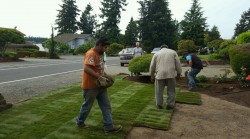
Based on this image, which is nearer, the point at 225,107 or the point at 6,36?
the point at 225,107

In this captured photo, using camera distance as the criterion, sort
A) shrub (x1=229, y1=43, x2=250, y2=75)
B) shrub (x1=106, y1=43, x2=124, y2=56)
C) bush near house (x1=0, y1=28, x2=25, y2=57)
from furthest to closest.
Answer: shrub (x1=106, y1=43, x2=124, y2=56)
bush near house (x1=0, y1=28, x2=25, y2=57)
shrub (x1=229, y1=43, x2=250, y2=75)

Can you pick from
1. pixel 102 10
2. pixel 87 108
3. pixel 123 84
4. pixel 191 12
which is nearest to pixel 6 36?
pixel 123 84

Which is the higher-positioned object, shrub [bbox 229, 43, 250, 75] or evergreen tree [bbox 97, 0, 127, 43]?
evergreen tree [bbox 97, 0, 127, 43]

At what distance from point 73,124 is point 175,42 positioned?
60313 millimetres

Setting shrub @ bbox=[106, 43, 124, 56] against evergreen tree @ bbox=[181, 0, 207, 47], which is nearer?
shrub @ bbox=[106, 43, 124, 56]

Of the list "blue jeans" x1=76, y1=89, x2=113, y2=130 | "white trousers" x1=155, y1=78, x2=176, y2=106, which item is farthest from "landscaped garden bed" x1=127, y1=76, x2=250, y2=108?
"blue jeans" x1=76, y1=89, x2=113, y2=130

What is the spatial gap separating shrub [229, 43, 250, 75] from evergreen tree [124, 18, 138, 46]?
6226 centimetres

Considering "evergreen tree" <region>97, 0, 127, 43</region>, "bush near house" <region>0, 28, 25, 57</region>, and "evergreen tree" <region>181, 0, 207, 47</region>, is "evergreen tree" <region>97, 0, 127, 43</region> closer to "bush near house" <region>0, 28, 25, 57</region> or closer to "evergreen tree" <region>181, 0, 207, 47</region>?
"evergreen tree" <region>181, 0, 207, 47</region>

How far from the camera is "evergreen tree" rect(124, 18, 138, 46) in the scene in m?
74.9

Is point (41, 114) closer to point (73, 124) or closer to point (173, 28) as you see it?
point (73, 124)

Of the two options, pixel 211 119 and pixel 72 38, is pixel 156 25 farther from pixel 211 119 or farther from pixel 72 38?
pixel 211 119

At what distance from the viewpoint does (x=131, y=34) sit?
7738 centimetres

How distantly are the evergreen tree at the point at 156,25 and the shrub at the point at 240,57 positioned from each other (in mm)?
48918

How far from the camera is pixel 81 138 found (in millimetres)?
5207
